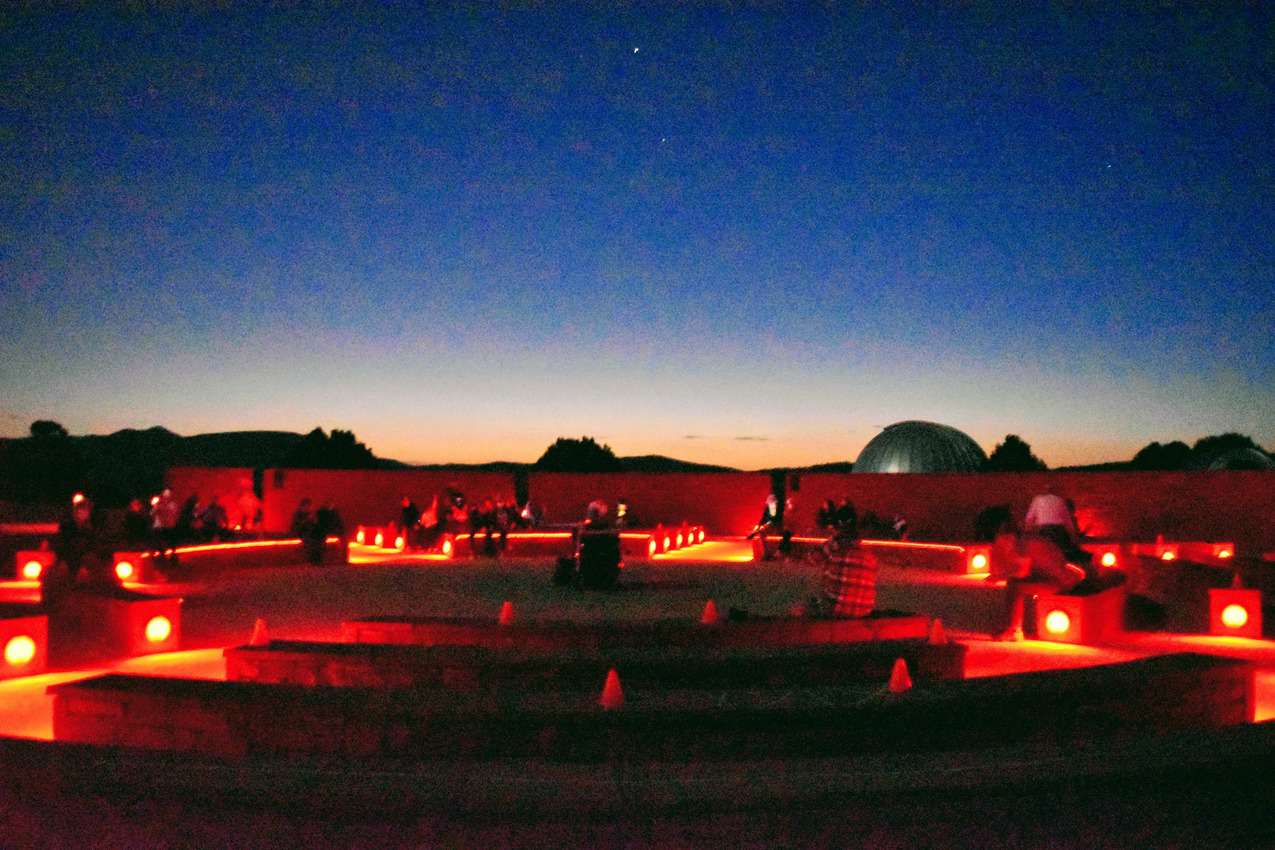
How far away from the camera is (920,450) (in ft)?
192

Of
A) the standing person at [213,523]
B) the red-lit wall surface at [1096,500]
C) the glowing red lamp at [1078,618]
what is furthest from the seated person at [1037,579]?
the standing person at [213,523]

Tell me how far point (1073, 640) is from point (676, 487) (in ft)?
79.6

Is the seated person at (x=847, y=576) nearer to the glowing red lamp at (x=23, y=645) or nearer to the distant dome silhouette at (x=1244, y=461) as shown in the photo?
the glowing red lamp at (x=23, y=645)

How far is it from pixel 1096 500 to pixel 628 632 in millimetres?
22944

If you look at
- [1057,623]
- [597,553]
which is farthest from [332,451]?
[1057,623]

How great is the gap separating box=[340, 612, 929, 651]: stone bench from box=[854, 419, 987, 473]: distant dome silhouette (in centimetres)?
4834

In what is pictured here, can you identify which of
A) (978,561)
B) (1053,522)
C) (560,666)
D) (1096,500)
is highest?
(1053,522)

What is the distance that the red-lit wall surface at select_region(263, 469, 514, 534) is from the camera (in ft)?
115

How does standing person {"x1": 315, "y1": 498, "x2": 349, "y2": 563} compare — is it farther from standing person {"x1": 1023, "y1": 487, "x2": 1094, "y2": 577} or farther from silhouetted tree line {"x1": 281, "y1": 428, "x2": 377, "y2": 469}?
silhouetted tree line {"x1": 281, "y1": 428, "x2": 377, "y2": 469}

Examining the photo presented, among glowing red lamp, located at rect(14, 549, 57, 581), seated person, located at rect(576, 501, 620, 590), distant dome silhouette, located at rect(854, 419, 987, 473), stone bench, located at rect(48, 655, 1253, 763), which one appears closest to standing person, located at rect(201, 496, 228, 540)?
glowing red lamp, located at rect(14, 549, 57, 581)

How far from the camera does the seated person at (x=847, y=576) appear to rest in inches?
416

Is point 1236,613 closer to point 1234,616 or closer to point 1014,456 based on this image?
point 1234,616

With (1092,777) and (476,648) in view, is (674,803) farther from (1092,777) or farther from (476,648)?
(476,648)

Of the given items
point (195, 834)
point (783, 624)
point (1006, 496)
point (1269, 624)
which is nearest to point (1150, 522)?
point (1006, 496)
